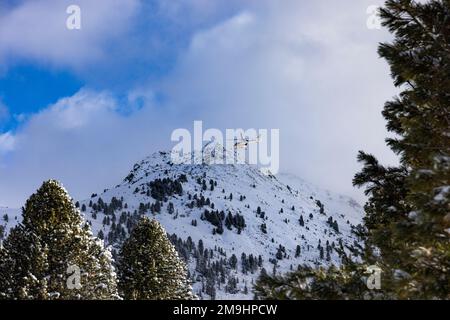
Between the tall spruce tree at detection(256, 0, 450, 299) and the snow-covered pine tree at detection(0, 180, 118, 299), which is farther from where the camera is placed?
the snow-covered pine tree at detection(0, 180, 118, 299)

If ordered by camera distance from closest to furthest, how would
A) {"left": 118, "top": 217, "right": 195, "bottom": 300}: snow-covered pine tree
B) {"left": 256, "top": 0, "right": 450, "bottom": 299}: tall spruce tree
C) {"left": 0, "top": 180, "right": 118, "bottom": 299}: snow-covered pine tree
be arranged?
1. {"left": 256, "top": 0, "right": 450, "bottom": 299}: tall spruce tree
2. {"left": 0, "top": 180, "right": 118, "bottom": 299}: snow-covered pine tree
3. {"left": 118, "top": 217, "right": 195, "bottom": 300}: snow-covered pine tree

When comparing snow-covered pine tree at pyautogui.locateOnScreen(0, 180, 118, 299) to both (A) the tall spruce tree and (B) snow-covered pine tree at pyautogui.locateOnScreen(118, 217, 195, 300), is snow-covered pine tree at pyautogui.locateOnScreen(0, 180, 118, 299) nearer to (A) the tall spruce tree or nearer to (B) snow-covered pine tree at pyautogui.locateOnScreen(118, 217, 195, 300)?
(B) snow-covered pine tree at pyautogui.locateOnScreen(118, 217, 195, 300)

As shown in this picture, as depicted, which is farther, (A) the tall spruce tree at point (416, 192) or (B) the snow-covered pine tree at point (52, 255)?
(B) the snow-covered pine tree at point (52, 255)

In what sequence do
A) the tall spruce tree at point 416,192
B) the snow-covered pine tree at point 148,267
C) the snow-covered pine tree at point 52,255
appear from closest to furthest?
the tall spruce tree at point 416,192 → the snow-covered pine tree at point 52,255 → the snow-covered pine tree at point 148,267

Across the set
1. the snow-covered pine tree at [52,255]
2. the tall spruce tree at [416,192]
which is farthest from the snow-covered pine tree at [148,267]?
the tall spruce tree at [416,192]

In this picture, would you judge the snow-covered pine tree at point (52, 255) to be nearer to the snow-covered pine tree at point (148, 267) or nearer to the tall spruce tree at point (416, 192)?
the snow-covered pine tree at point (148, 267)

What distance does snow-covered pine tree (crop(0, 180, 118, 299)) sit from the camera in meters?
21.5

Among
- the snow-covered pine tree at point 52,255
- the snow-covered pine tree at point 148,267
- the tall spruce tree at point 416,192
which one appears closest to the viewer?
the tall spruce tree at point 416,192

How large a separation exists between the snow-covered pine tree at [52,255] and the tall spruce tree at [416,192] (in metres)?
13.9

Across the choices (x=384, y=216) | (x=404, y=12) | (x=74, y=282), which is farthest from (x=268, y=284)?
(x=74, y=282)

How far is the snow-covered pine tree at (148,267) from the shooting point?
32.1 m

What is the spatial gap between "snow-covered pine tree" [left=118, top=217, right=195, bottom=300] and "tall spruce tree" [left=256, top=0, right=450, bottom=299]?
2106 cm

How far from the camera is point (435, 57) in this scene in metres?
10.9

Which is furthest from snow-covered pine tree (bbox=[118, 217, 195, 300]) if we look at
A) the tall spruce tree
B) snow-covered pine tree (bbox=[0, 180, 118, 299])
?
the tall spruce tree
